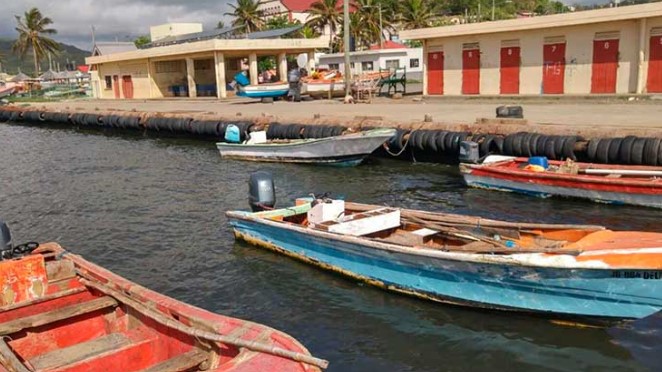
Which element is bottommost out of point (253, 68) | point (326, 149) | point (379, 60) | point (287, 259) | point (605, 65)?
point (287, 259)

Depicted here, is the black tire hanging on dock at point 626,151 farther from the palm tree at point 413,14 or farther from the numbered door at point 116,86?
the palm tree at point 413,14

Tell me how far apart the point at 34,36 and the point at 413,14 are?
180ft

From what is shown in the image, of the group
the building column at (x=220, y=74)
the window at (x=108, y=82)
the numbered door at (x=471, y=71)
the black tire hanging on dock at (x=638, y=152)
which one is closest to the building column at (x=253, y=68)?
the building column at (x=220, y=74)

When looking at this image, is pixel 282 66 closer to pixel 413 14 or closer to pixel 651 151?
pixel 413 14

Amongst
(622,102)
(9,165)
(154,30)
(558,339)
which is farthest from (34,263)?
(154,30)

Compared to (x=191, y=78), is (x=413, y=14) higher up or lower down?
higher up

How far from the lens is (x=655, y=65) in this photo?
24578mm

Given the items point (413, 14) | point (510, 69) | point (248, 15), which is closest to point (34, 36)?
point (248, 15)

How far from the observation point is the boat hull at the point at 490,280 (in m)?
6.86

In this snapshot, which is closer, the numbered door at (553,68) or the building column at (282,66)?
the numbered door at (553,68)

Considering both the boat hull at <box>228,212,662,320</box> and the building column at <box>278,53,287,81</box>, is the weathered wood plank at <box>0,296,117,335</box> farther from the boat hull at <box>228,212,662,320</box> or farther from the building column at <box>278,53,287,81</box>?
the building column at <box>278,53,287,81</box>

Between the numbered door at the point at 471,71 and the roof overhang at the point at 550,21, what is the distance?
1.08 metres

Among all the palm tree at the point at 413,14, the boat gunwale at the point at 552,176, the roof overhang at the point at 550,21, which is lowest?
the boat gunwale at the point at 552,176

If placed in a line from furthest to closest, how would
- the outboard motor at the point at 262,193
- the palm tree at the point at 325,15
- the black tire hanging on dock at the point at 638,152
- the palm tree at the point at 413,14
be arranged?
the palm tree at the point at 413,14 → the palm tree at the point at 325,15 → the black tire hanging on dock at the point at 638,152 → the outboard motor at the point at 262,193
